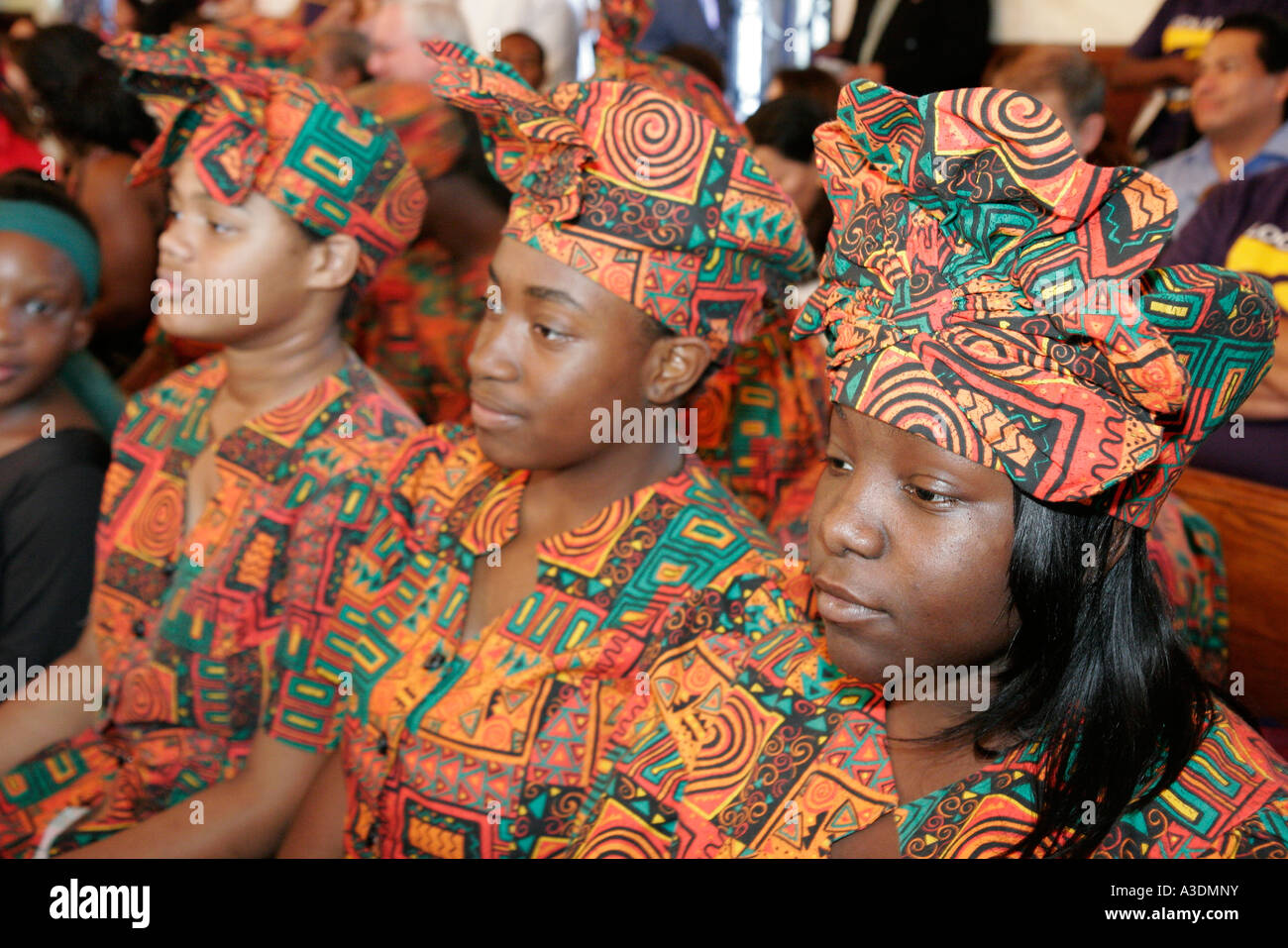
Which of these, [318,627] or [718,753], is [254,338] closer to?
[318,627]

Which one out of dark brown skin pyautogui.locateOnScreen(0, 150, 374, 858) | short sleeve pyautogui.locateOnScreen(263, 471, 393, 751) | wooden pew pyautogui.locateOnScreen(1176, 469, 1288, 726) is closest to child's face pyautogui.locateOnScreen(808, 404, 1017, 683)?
short sleeve pyautogui.locateOnScreen(263, 471, 393, 751)

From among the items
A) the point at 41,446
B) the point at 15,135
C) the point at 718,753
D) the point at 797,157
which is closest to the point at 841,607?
the point at 718,753

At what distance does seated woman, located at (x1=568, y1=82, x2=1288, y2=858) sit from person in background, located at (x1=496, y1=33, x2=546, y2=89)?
3546 millimetres

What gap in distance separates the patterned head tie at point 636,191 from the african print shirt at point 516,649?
34 centimetres

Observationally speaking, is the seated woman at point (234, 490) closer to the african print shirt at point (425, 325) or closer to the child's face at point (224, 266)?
the child's face at point (224, 266)

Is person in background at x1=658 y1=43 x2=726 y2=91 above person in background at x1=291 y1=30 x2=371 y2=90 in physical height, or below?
above

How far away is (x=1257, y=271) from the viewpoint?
282cm

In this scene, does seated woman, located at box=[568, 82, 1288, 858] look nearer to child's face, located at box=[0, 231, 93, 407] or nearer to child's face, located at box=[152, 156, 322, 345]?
child's face, located at box=[152, 156, 322, 345]

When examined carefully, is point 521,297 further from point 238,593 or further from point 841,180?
point 238,593

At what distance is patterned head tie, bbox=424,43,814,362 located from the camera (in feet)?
5.52

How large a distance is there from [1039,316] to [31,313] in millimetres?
2157

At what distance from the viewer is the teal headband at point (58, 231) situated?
246 cm
